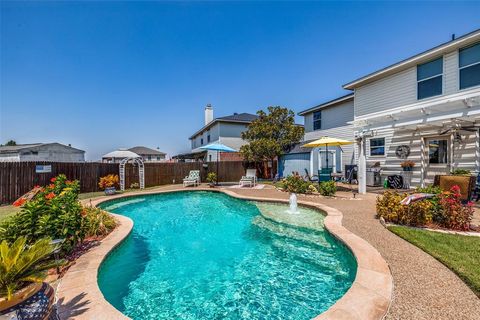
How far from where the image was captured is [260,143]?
1711 cm

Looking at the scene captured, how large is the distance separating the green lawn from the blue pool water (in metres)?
1.33

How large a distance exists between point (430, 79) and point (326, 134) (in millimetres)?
7545

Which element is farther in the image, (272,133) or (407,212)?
(272,133)

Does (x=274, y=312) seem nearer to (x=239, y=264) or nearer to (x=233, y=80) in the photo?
(x=239, y=264)

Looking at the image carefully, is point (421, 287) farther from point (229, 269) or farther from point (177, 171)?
point (177, 171)

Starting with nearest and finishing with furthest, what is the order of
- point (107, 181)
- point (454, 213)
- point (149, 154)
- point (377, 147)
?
point (454, 213) → point (377, 147) → point (107, 181) → point (149, 154)

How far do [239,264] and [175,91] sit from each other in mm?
18148

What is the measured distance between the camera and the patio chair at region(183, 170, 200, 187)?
15.7 meters

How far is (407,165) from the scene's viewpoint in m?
10.9

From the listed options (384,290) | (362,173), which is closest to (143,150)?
(362,173)

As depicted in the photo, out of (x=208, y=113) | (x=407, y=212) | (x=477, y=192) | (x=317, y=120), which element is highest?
(x=208, y=113)

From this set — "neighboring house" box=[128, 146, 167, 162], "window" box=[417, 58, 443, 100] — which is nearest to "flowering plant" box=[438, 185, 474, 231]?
"window" box=[417, 58, 443, 100]

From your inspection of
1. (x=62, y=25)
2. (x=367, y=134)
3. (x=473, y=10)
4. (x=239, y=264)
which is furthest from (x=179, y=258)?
(x=473, y=10)

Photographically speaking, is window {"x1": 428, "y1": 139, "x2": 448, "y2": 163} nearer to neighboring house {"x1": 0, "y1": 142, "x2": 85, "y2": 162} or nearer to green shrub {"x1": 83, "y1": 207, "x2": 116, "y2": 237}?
green shrub {"x1": 83, "y1": 207, "x2": 116, "y2": 237}
